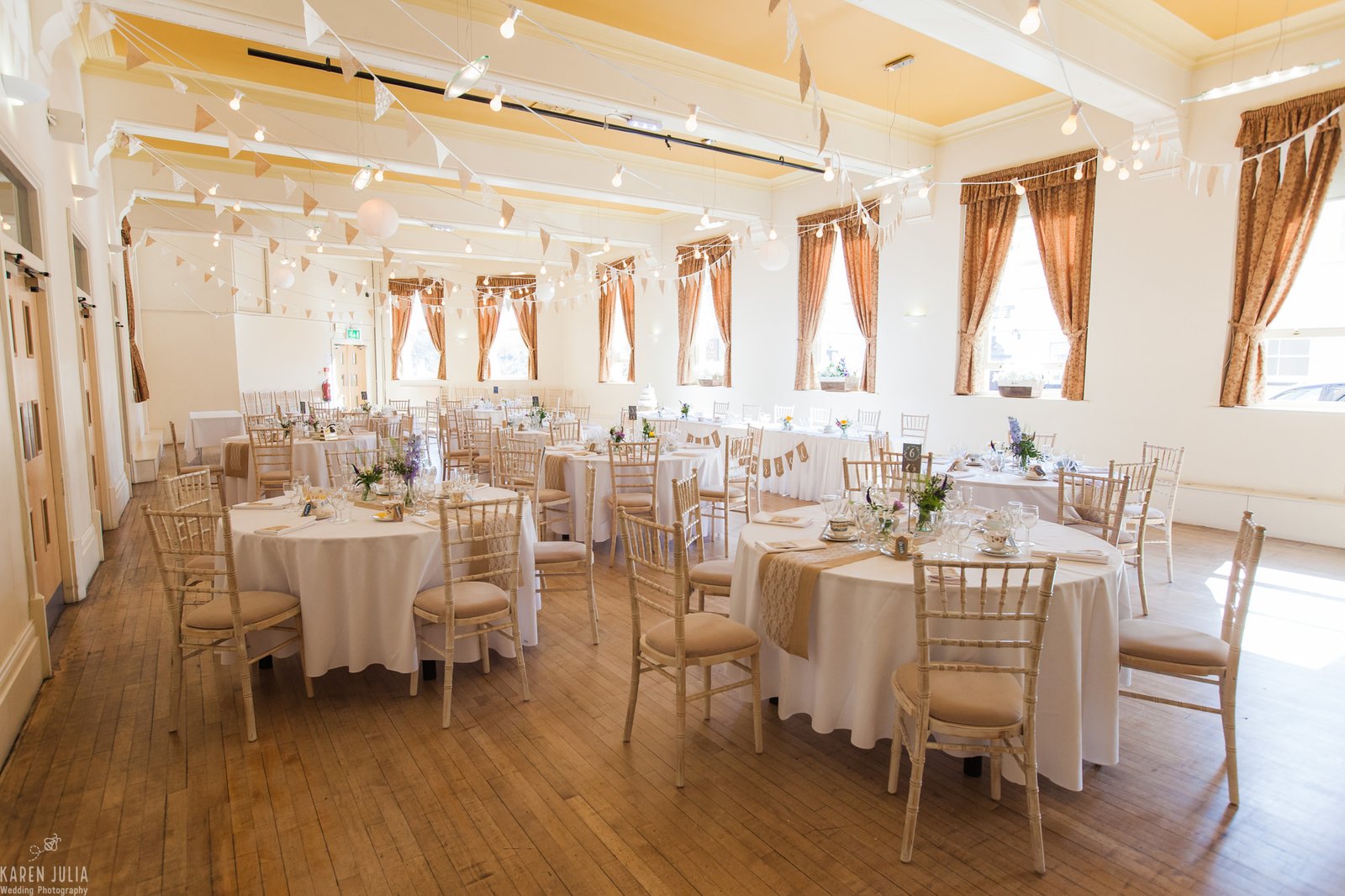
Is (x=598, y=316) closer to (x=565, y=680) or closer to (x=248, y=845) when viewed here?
(x=565, y=680)

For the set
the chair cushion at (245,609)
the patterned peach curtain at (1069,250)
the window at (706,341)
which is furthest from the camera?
the window at (706,341)

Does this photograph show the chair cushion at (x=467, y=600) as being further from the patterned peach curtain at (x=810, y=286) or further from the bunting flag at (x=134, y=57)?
the patterned peach curtain at (x=810, y=286)

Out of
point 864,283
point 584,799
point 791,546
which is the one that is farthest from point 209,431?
point 791,546

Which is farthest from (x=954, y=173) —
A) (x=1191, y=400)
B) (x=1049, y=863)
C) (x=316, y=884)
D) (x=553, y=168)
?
(x=316, y=884)

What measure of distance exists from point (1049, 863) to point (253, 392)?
1504cm

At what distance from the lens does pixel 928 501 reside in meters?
3.45

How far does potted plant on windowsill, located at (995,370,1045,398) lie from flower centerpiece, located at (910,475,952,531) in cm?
539

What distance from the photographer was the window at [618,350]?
15938mm

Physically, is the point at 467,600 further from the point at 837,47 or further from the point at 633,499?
the point at 837,47

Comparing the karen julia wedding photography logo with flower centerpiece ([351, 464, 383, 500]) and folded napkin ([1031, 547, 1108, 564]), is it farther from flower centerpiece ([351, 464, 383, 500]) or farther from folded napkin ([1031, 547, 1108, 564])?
folded napkin ([1031, 547, 1108, 564])

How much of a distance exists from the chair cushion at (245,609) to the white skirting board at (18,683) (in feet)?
2.42

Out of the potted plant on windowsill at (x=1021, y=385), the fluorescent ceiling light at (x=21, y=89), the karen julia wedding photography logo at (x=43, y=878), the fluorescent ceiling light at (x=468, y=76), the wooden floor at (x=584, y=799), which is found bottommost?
the karen julia wedding photography logo at (x=43, y=878)

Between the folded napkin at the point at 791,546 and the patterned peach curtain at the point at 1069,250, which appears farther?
the patterned peach curtain at the point at 1069,250

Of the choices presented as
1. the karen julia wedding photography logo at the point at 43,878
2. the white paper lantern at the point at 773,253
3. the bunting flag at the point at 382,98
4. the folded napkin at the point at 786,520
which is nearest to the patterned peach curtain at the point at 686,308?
the white paper lantern at the point at 773,253
